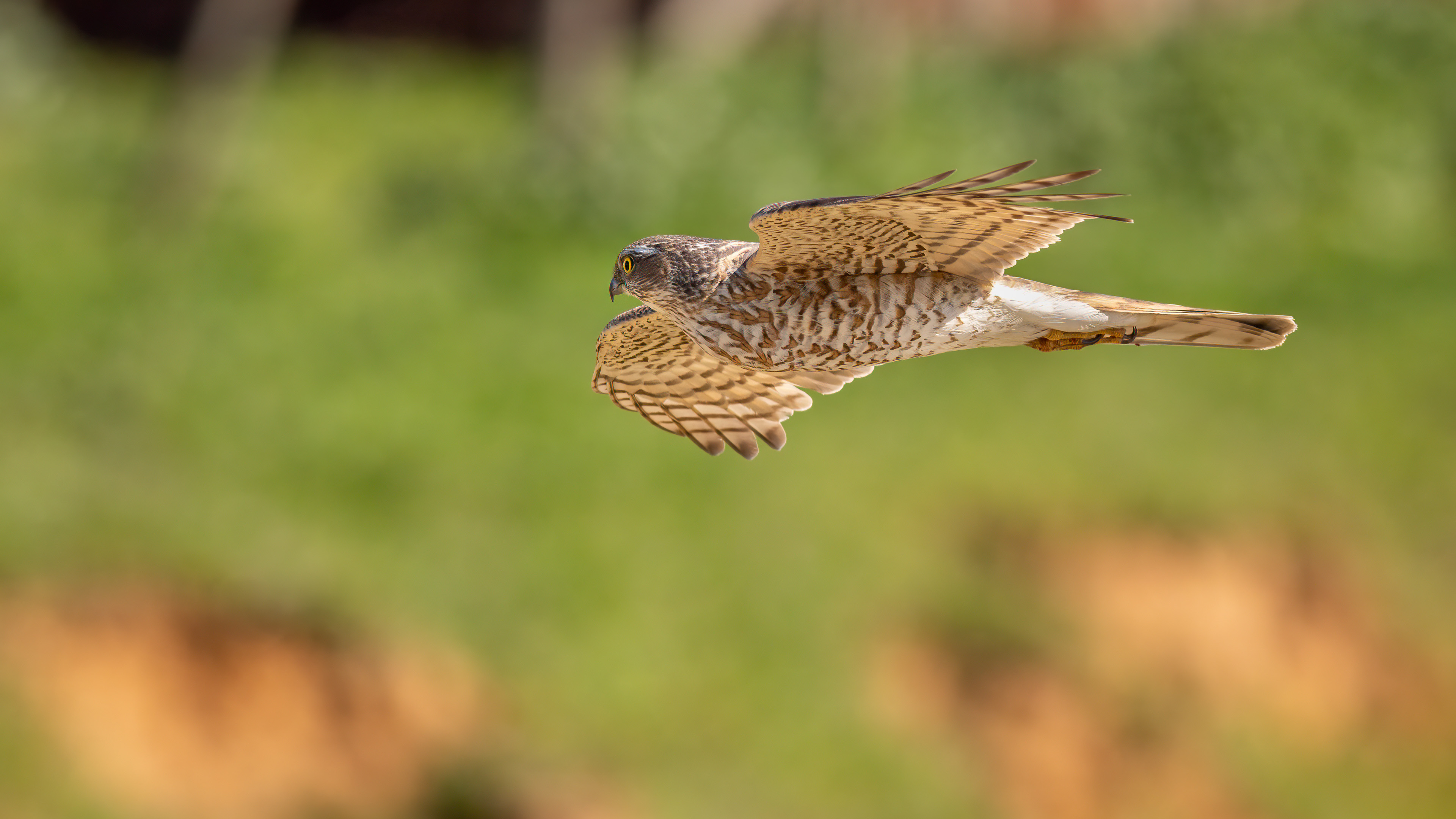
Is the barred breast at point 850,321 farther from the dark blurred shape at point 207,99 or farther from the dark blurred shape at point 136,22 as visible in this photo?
the dark blurred shape at point 136,22

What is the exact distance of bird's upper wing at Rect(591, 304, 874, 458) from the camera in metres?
5.52

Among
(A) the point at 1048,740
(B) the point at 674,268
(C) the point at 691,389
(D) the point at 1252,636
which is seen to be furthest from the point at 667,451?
(B) the point at 674,268

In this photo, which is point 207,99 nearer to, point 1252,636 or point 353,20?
point 353,20

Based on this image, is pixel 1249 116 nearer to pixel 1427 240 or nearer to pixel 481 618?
pixel 1427 240

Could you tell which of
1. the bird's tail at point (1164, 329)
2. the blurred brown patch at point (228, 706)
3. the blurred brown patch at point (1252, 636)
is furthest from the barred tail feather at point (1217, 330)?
the blurred brown patch at point (1252, 636)

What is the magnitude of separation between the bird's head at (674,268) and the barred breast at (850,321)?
58mm

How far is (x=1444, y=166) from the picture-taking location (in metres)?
16.4

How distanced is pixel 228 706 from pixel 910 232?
796cm

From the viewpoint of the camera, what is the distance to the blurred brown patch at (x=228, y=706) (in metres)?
11.0

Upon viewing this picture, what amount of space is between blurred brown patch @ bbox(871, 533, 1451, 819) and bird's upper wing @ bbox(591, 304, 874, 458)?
727cm

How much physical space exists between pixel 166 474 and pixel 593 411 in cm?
298

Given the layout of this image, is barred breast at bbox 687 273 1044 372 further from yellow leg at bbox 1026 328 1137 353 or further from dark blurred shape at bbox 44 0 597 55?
dark blurred shape at bbox 44 0 597 55

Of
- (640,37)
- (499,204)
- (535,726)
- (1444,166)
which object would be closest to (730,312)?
(535,726)

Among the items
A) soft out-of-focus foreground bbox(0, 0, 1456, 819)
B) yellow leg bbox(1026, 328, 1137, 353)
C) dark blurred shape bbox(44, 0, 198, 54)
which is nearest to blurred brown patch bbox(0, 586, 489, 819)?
soft out-of-focus foreground bbox(0, 0, 1456, 819)
